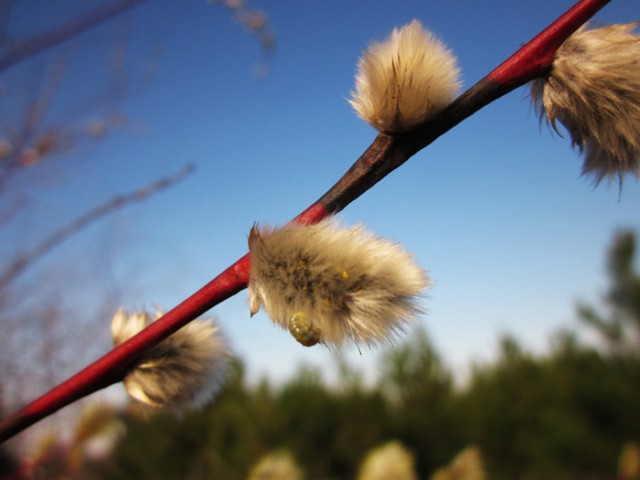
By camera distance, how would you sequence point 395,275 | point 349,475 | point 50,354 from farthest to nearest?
point 349,475
point 50,354
point 395,275

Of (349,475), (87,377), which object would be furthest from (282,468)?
(349,475)

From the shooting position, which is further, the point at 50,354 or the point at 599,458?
the point at 599,458

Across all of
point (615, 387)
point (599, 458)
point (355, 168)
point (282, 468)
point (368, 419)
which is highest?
point (355, 168)


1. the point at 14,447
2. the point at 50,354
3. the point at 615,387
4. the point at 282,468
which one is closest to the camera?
the point at 282,468

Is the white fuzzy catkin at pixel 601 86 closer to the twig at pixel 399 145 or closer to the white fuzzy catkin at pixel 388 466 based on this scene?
the twig at pixel 399 145

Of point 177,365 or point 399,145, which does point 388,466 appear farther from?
point 399,145

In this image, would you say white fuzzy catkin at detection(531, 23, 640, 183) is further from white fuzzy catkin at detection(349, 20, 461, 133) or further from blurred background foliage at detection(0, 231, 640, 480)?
blurred background foliage at detection(0, 231, 640, 480)

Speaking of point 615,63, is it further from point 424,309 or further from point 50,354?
point 50,354

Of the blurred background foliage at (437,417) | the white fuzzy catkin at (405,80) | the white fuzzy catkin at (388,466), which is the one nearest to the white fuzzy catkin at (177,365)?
the white fuzzy catkin at (405,80)
